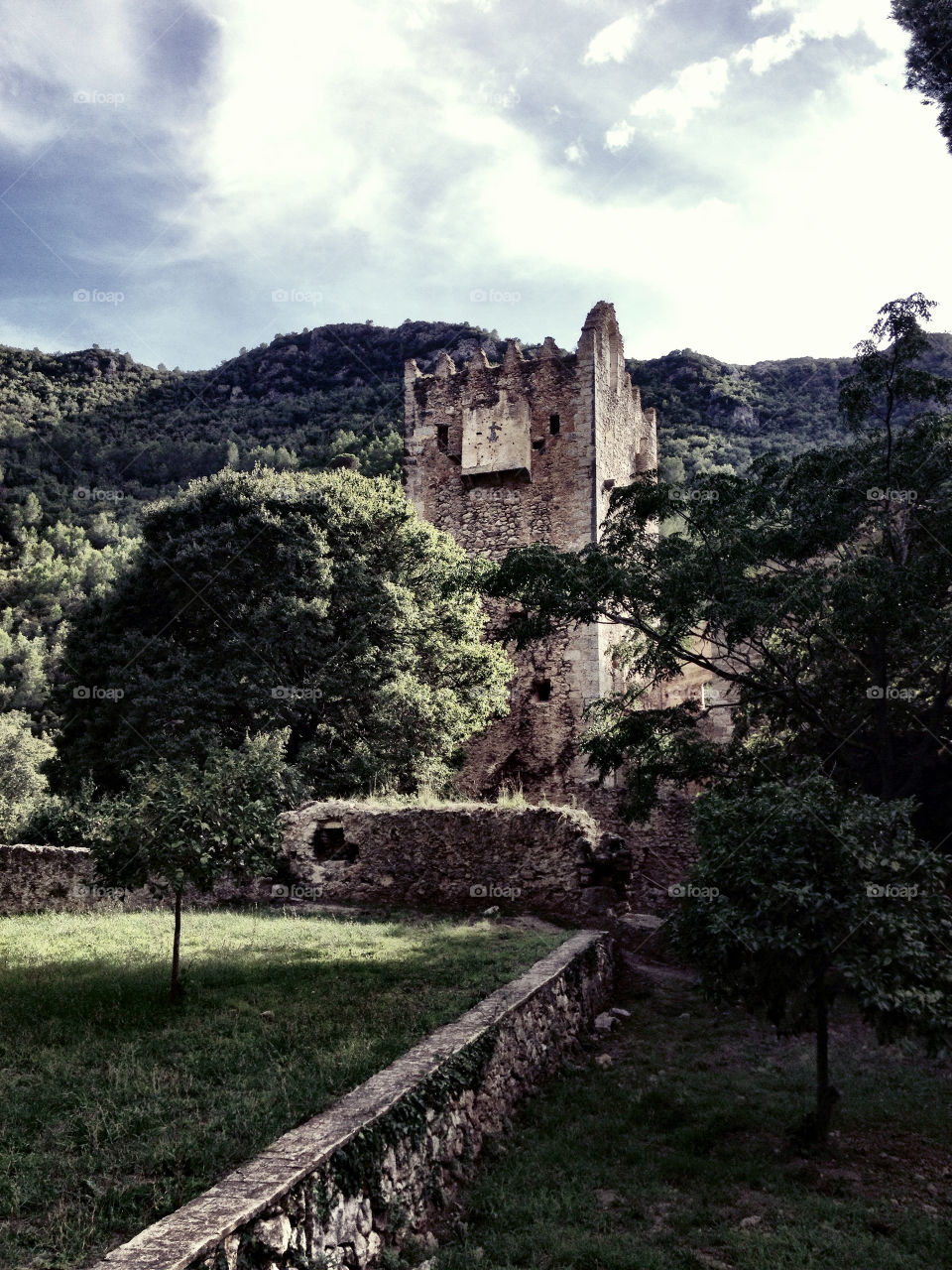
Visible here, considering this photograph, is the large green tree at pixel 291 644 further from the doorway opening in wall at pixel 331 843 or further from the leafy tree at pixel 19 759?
the leafy tree at pixel 19 759

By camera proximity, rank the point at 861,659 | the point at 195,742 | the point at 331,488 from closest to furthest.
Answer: the point at 861,659 → the point at 195,742 → the point at 331,488

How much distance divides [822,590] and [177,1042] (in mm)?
8978

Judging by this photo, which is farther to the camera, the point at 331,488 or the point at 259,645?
the point at 331,488

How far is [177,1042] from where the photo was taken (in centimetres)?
642

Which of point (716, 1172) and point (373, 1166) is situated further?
point (716, 1172)

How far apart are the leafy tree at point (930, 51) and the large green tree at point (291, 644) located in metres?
11.3

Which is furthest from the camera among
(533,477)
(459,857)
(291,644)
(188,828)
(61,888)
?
(533,477)

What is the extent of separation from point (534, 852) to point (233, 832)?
6640 mm

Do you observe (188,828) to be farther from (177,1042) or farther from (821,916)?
(821,916)

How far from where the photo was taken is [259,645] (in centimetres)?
1938

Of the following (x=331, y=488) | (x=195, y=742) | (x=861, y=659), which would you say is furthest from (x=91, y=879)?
(x=861, y=659)

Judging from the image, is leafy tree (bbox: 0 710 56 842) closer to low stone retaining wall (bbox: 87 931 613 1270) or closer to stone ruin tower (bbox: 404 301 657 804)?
stone ruin tower (bbox: 404 301 657 804)

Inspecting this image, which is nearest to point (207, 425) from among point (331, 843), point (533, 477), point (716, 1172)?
point (533, 477)

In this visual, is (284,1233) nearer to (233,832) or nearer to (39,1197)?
(39,1197)
